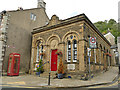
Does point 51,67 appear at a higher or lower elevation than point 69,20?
lower

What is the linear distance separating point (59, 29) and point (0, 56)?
297 inches

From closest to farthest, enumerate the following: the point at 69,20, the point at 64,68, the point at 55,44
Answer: the point at 64,68
the point at 69,20
the point at 55,44

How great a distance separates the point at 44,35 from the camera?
13.8m

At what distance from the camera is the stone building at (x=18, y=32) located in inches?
488

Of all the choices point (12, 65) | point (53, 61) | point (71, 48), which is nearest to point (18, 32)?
point (12, 65)

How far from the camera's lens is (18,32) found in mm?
14188

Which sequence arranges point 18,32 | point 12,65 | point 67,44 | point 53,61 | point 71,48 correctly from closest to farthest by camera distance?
1. point 71,48
2. point 67,44
3. point 12,65
4. point 53,61
5. point 18,32

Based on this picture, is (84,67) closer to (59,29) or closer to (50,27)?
(59,29)

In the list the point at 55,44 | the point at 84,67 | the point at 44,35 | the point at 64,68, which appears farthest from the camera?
the point at 44,35

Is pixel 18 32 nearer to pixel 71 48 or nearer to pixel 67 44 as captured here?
pixel 67 44

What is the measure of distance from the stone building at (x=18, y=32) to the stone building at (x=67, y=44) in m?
1.34

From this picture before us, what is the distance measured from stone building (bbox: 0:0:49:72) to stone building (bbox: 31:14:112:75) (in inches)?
52.7

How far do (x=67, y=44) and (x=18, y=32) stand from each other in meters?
7.31

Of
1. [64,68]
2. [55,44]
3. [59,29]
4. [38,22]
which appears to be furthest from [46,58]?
[38,22]
